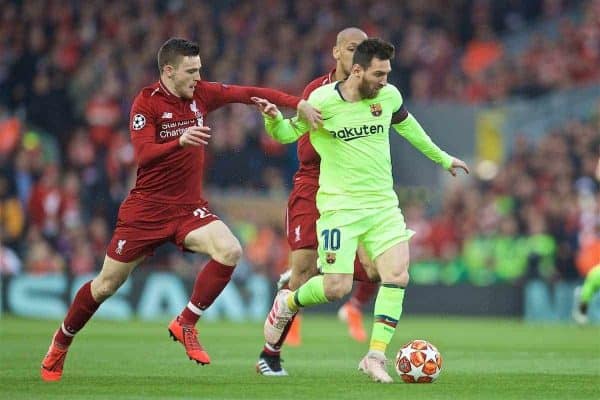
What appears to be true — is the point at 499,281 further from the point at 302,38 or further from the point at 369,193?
the point at 369,193

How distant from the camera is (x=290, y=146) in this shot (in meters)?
23.0

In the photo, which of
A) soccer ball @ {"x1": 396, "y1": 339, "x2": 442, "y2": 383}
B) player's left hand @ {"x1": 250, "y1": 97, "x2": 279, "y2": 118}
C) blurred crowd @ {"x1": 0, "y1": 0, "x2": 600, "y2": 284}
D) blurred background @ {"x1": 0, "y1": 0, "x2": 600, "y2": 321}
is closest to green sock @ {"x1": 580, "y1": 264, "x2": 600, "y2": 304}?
blurred background @ {"x1": 0, "y1": 0, "x2": 600, "y2": 321}

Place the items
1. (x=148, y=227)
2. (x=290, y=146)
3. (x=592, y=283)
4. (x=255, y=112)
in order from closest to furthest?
(x=148, y=227)
(x=592, y=283)
(x=290, y=146)
(x=255, y=112)

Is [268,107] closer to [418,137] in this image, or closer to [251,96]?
[251,96]

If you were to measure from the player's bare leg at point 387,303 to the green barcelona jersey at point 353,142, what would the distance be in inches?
15.3

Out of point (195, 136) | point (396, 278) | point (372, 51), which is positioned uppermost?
point (372, 51)

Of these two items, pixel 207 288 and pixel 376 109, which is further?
pixel 207 288

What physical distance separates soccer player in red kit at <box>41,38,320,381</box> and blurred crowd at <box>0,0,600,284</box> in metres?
10.8

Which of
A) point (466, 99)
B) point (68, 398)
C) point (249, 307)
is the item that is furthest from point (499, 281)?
A: point (68, 398)

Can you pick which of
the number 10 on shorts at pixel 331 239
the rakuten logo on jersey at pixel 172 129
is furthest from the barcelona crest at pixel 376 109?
the rakuten logo on jersey at pixel 172 129

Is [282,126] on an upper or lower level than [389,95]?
lower

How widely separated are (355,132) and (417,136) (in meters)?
0.69

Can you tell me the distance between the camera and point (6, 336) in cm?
1534

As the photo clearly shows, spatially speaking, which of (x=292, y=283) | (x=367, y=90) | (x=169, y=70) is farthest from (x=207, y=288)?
(x=367, y=90)
